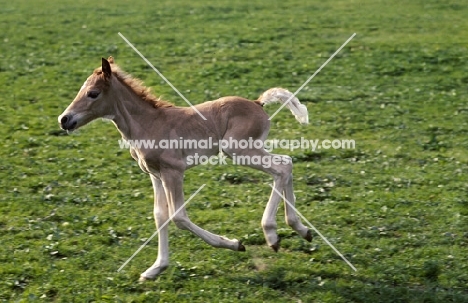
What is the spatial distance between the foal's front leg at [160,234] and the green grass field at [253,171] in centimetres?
15

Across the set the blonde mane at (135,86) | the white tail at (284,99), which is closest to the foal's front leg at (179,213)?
the blonde mane at (135,86)

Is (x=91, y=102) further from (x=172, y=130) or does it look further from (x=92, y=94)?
(x=172, y=130)

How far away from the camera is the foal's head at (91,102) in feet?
23.1

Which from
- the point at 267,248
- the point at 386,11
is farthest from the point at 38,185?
the point at 386,11

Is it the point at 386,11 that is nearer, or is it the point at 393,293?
the point at 393,293

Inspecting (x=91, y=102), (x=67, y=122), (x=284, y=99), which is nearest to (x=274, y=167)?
(x=284, y=99)

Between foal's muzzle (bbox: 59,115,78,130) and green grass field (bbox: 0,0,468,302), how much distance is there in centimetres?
139

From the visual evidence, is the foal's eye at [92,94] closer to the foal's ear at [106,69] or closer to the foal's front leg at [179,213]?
the foal's ear at [106,69]

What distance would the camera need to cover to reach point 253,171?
34.1 ft

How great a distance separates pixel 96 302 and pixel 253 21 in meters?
14.2

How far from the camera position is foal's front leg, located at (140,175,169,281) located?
23.6 feet

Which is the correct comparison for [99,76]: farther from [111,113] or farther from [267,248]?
[267,248]

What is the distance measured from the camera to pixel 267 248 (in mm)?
7930

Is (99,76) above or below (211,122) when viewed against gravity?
above
